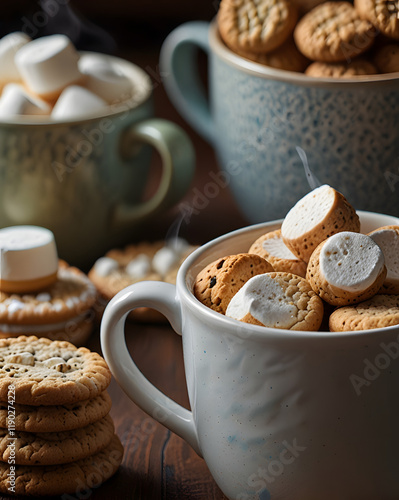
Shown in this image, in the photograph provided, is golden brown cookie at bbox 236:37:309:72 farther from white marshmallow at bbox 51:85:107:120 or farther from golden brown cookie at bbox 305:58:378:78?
white marshmallow at bbox 51:85:107:120

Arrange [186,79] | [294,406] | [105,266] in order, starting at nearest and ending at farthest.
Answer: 1. [294,406]
2. [105,266]
3. [186,79]

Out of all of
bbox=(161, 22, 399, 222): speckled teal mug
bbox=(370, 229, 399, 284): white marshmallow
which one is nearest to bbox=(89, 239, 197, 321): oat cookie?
bbox=(161, 22, 399, 222): speckled teal mug

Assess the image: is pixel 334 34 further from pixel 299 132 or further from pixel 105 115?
pixel 105 115

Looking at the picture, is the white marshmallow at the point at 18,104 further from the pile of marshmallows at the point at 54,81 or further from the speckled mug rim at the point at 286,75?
the speckled mug rim at the point at 286,75

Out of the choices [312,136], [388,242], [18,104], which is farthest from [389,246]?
[18,104]

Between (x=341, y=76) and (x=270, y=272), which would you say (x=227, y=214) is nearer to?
(x=341, y=76)

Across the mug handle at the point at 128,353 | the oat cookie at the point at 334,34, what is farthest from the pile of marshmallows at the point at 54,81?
the mug handle at the point at 128,353
